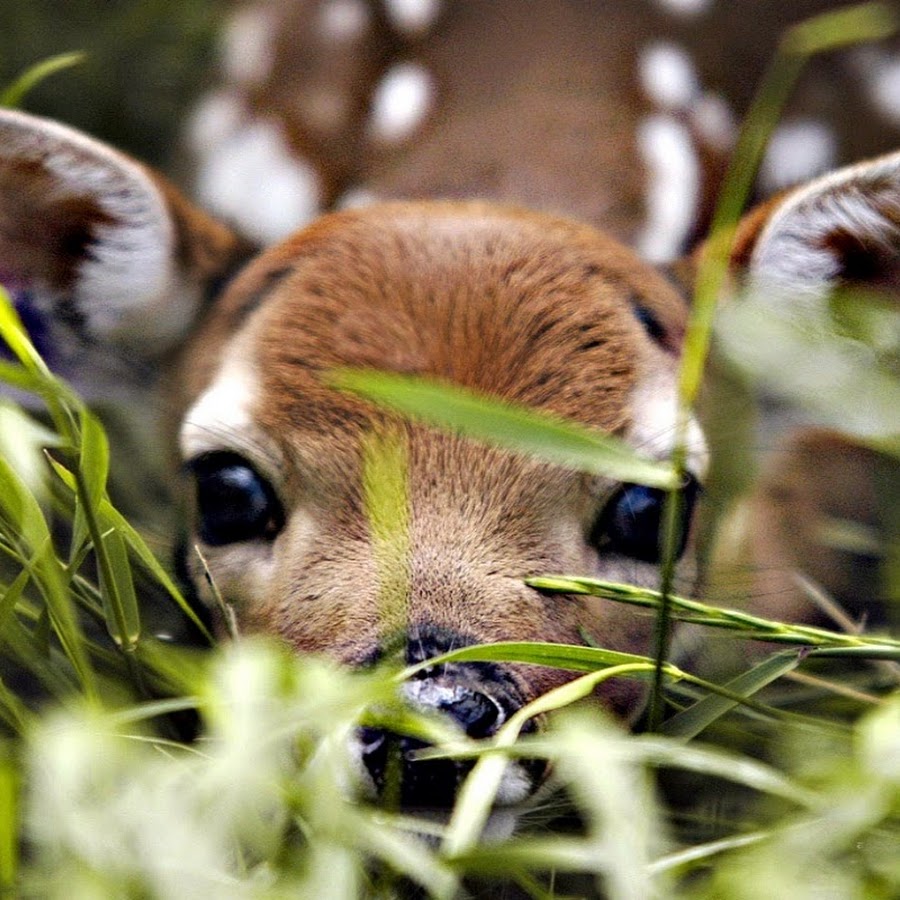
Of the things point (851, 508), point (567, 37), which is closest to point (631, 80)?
point (567, 37)

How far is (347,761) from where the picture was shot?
Answer: 1.35 meters

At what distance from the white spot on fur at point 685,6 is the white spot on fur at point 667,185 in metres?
0.45

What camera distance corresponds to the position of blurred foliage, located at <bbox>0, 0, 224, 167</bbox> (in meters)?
3.59

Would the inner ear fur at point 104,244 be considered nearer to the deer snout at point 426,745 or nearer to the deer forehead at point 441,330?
the deer forehead at point 441,330

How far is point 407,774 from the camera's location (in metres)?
1.45

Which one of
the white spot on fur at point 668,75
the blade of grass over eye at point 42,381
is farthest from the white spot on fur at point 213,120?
the blade of grass over eye at point 42,381

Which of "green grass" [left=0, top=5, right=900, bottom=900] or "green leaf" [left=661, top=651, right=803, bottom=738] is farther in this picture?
"green leaf" [left=661, top=651, right=803, bottom=738]

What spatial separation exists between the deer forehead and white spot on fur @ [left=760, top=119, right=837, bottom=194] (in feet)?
5.05

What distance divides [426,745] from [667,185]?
199 cm

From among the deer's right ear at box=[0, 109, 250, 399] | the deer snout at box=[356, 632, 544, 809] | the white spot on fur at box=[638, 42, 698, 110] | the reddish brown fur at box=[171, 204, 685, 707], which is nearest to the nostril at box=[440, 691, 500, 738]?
the deer snout at box=[356, 632, 544, 809]

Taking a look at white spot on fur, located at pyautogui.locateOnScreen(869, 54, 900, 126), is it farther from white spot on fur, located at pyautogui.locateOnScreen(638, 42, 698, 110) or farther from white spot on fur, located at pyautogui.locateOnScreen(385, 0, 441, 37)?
white spot on fur, located at pyautogui.locateOnScreen(385, 0, 441, 37)

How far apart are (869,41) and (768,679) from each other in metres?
2.75

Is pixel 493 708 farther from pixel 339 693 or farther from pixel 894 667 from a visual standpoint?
pixel 894 667

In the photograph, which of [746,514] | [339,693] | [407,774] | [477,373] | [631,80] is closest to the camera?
[339,693]
